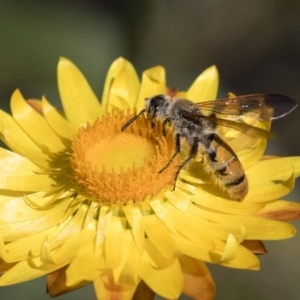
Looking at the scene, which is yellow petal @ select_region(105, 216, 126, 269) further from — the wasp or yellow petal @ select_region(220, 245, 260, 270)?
yellow petal @ select_region(220, 245, 260, 270)

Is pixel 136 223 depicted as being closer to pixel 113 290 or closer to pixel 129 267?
pixel 129 267

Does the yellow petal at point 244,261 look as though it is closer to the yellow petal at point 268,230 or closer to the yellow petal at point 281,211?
the yellow petal at point 268,230

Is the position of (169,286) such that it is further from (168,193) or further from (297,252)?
(297,252)

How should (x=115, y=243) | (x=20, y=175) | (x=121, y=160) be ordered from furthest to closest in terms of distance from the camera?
(x=20, y=175) → (x=121, y=160) → (x=115, y=243)

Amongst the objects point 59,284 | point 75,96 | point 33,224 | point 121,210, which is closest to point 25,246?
point 33,224

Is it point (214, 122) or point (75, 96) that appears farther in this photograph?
point (75, 96)

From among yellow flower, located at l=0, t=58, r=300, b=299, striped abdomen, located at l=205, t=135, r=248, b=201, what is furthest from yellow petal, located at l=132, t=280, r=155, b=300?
striped abdomen, located at l=205, t=135, r=248, b=201

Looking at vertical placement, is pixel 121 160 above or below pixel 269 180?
above

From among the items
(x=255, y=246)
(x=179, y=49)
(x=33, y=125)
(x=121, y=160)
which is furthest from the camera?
(x=179, y=49)

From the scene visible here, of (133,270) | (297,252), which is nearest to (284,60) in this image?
(297,252)

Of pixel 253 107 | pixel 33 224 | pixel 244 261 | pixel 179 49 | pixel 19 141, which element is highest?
pixel 179 49
